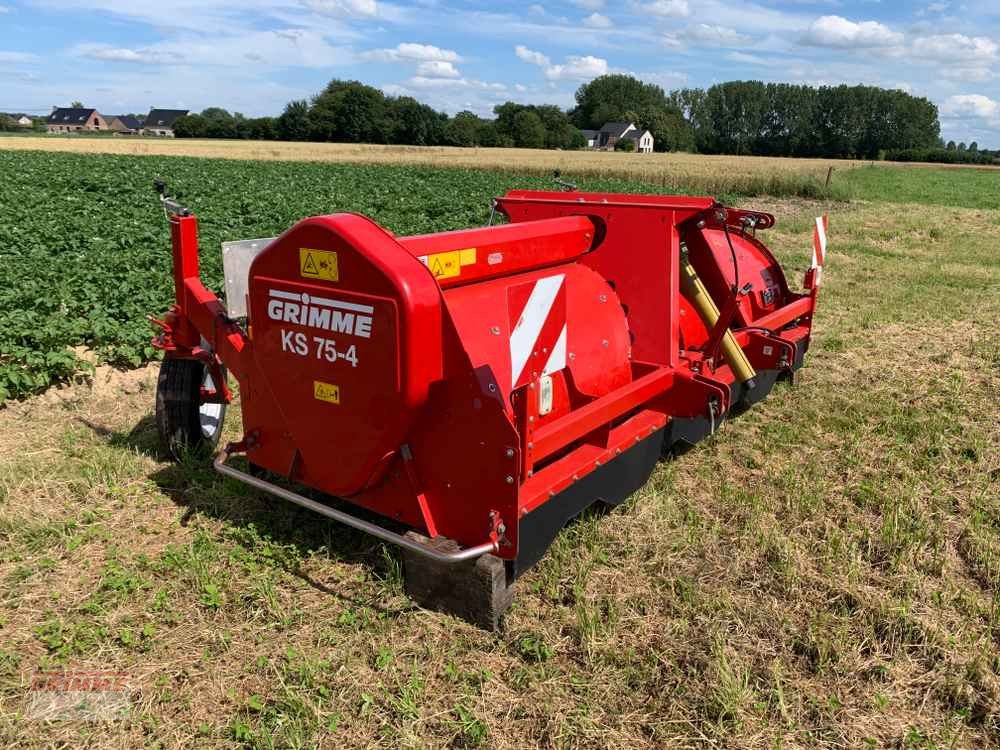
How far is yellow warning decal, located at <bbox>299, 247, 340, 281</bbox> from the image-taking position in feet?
9.24

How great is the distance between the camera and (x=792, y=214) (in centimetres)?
→ 1908

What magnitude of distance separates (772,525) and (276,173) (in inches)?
916

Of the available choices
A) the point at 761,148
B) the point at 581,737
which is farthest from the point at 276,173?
the point at 761,148

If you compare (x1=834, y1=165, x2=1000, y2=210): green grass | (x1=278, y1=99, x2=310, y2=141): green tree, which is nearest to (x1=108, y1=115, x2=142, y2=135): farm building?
(x1=278, y1=99, x2=310, y2=141): green tree

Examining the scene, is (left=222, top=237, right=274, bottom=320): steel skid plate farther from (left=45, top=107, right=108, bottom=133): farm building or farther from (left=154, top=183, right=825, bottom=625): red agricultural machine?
(left=45, top=107, right=108, bottom=133): farm building

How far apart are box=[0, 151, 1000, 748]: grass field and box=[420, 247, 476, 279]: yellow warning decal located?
1259 millimetres

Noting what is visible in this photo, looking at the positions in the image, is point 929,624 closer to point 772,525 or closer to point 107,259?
point 772,525

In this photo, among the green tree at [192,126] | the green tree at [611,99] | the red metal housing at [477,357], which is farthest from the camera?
the green tree at [611,99]

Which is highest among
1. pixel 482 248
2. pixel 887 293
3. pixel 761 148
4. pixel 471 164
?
pixel 761 148

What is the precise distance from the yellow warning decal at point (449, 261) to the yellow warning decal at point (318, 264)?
0.36m

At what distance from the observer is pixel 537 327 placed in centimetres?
350

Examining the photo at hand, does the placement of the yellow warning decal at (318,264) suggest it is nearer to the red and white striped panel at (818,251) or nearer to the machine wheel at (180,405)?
the machine wheel at (180,405)

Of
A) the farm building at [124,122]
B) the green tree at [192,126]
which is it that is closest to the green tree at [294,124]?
the green tree at [192,126]

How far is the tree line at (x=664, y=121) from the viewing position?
6191 cm
